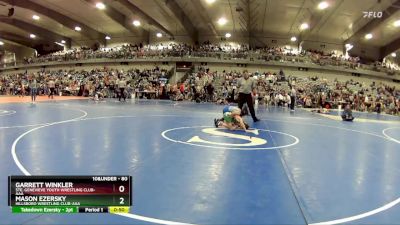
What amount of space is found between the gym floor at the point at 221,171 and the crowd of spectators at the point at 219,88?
16.9m

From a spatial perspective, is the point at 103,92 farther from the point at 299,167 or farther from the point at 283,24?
the point at 299,167

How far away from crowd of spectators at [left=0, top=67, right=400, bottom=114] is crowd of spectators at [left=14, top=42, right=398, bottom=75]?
1826mm

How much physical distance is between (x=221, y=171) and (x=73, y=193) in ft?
8.95

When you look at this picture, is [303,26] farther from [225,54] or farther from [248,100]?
→ [248,100]

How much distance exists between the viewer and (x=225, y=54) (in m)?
35.0

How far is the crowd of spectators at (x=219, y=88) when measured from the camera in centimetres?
2578

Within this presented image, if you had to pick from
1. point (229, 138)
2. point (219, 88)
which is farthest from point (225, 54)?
point (229, 138)

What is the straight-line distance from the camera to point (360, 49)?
4125 cm

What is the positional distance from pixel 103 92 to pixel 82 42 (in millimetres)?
19568

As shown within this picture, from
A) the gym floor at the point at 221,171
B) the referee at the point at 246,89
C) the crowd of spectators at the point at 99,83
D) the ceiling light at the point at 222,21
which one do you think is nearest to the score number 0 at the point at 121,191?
the gym floor at the point at 221,171

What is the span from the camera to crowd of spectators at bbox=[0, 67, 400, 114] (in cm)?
2578

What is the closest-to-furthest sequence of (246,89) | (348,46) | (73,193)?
(73,193) < (246,89) < (348,46)

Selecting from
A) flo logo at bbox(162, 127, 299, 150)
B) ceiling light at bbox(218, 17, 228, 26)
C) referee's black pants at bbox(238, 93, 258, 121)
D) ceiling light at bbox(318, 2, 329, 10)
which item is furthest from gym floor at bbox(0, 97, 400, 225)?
ceiling light at bbox(218, 17, 228, 26)

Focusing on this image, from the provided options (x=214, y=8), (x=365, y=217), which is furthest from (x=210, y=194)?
(x=214, y=8)
